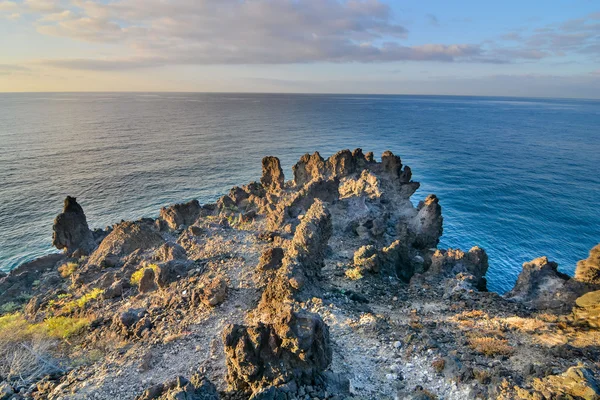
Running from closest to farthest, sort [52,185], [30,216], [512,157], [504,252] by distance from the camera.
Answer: [504,252]
[30,216]
[52,185]
[512,157]

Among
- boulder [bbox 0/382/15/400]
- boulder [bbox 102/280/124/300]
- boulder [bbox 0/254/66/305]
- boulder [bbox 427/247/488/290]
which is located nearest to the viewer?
boulder [bbox 0/382/15/400]

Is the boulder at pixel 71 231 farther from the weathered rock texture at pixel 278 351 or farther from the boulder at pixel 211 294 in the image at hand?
the weathered rock texture at pixel 278 351

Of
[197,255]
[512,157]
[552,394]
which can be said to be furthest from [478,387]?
[512,157]

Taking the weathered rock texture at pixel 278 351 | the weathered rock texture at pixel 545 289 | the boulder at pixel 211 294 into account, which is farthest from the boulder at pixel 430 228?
the weathered rock texture at pixel 278 351

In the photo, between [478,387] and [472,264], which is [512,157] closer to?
[472,264]

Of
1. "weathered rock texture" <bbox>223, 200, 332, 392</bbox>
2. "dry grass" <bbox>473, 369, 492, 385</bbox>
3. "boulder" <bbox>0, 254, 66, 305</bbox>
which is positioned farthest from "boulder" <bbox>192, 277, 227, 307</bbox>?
"boulder" <bbox>0, 254, 66, 305</bbox>

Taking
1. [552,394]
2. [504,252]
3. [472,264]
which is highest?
[552,394]

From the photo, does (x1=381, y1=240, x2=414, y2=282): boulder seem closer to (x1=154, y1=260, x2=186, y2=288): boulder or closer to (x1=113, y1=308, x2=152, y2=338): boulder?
(x1=154, y1=260, x2=186, y2=288): boulder
